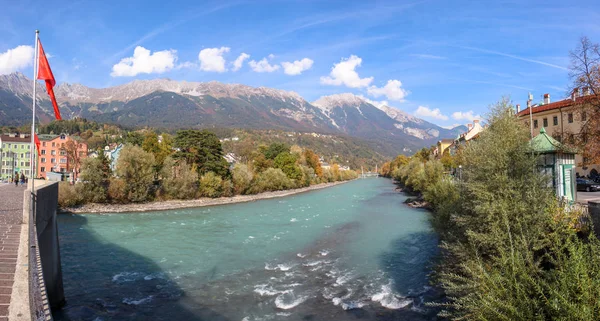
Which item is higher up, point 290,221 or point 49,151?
point 49,151

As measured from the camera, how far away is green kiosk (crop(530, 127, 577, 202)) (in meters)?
13.6

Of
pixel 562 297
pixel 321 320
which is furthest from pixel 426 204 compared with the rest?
pixel 562 297

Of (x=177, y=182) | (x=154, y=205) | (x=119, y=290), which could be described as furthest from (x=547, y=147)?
(x=177, y=182)

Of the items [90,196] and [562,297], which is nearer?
[562,297]

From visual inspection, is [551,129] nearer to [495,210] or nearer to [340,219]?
[340,219]

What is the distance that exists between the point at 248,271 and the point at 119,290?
622 centimetres

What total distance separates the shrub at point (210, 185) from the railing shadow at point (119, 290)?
34698mm

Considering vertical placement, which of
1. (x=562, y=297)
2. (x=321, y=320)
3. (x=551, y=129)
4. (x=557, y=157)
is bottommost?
(x=321, y=320)

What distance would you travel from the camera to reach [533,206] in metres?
10.8

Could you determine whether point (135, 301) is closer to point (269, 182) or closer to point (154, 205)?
point (154, 205)

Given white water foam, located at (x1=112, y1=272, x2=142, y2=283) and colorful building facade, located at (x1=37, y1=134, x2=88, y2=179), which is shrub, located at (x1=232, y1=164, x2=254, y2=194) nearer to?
colorful building facade, located at (x1=37, y1=134, x2=88, y2=179)

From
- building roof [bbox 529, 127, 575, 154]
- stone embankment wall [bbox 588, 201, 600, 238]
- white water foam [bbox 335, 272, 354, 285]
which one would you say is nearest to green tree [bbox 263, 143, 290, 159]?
white water foam [bbox 335, 272, 354, 285]

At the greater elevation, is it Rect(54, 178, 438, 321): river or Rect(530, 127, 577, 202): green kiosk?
Rect(530, 127, 577, 202): green kiosk

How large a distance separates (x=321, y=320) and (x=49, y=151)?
88448 mm
